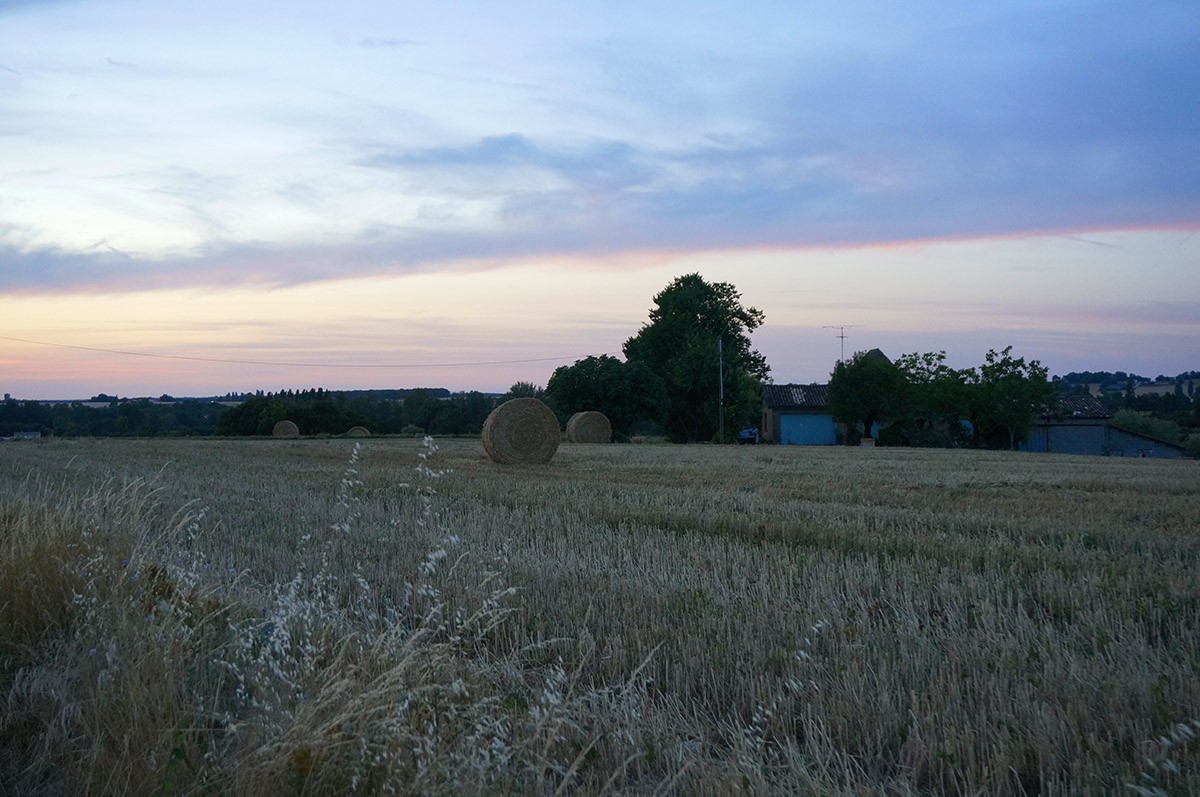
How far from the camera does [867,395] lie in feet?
177

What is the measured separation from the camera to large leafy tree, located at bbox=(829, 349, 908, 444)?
5375 centimetres

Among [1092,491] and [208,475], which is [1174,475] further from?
[208,475]

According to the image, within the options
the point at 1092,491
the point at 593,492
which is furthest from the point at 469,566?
the point at 1092,491

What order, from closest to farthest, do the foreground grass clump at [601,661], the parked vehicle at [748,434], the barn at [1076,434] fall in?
1. the foreground grass clump at [601,661]
2. the barn at [1076,434]
3. the parked vehicle at [748,434]

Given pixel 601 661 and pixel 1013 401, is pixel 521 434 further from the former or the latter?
pixel 1013 401

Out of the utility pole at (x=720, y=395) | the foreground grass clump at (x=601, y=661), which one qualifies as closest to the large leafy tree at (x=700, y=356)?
the utility pole at (x=720, y=395)

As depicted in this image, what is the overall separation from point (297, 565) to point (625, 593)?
9.50 feet

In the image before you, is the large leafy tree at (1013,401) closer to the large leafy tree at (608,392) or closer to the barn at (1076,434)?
the barn at (1076,434)

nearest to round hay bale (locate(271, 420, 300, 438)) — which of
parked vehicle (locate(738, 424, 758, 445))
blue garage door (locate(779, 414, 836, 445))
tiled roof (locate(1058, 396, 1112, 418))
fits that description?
parked vehicle (locate(738, 424, 758, 445))

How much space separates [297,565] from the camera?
741 cm

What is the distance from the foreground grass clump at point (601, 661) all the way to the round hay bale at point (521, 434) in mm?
13879

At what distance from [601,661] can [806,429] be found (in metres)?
62.4

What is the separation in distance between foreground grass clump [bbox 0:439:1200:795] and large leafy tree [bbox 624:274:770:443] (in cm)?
4734

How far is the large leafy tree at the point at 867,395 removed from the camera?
2116 inches
